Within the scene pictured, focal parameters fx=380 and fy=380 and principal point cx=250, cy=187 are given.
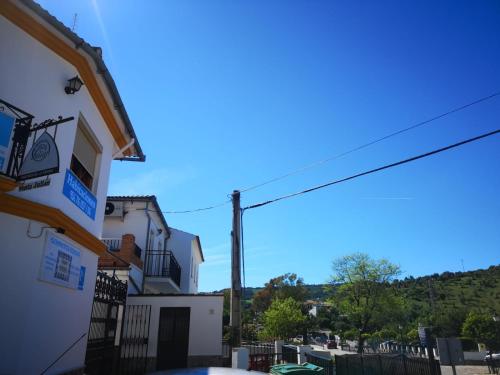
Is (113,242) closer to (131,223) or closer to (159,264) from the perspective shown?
(131,223)

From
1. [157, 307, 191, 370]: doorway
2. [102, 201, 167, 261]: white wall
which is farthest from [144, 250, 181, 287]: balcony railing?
[157, 307, 191, 370]: doorway

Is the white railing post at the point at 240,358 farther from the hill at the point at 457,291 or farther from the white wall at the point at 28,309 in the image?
the hill at the point at 457,291

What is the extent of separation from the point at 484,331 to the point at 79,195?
46567 mm

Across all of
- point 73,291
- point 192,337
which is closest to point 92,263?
point 73,291

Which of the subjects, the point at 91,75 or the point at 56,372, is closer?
the point at 56,372

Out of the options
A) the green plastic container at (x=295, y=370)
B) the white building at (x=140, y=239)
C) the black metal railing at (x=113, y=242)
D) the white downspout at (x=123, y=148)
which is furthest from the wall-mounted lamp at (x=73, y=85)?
the black metal railing at (x=113, y=242)

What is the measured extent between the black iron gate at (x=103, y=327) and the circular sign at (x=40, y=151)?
507 centimetres

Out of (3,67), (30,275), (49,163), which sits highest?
(3,67)

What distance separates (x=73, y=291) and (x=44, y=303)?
132cm

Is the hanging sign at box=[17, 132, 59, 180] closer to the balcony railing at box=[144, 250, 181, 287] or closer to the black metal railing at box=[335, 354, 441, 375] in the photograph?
the balcony railing at box=[144, 250, 181, 287]

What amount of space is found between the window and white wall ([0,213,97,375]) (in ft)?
6.60

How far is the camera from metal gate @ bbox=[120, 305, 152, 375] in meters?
12.5

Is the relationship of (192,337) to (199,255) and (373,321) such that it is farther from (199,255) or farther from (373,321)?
(373,321)

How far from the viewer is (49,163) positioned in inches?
208
